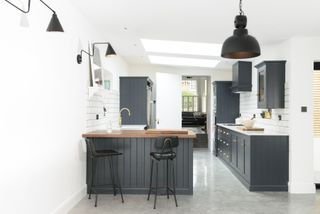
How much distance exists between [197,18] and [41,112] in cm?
243

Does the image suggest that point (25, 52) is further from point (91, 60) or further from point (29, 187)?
point (91, 60)

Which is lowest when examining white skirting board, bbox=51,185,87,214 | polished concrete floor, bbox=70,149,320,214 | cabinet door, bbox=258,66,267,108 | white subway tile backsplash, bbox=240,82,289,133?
polished concrete floor, bbox=70,149,320,214

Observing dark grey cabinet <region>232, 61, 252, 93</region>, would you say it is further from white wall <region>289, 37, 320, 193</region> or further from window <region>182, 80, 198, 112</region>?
window <region>182, 80, 198, 112</region>

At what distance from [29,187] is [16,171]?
301mm

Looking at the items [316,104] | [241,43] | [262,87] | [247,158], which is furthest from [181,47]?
[241,43]

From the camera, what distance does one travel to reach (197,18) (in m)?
4.27

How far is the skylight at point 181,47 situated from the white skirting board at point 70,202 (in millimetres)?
3015

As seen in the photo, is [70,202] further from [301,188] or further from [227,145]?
[227,145]

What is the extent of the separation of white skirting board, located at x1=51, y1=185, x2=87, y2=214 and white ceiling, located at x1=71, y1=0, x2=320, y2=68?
2.53 m

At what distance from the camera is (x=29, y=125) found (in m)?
2.89

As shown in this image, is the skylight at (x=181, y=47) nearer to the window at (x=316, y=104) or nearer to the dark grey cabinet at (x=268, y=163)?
the window at (x=316, y=104)

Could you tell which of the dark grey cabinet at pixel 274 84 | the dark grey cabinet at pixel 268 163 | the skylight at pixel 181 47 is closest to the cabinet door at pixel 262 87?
the dark grey cabinet at pixel 274 84

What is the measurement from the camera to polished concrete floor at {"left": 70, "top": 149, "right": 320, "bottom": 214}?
4031 millimetres

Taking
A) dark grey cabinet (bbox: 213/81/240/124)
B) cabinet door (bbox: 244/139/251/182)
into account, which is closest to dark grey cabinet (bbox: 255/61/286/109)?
cabinet door (bbox: 244/139/251/182)
